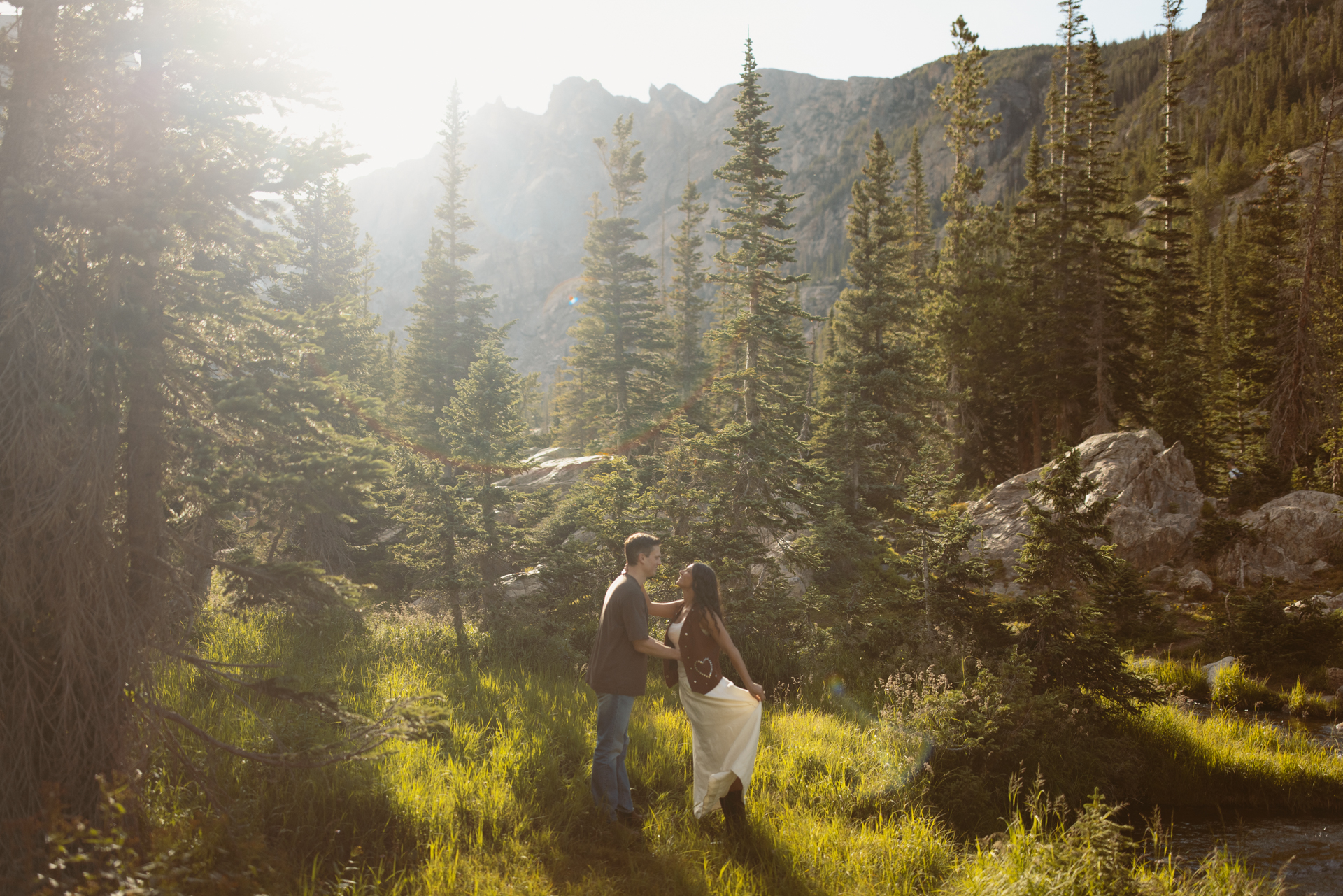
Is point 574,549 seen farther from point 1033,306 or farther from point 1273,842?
point 1033,306

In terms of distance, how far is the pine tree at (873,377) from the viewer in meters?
21.8

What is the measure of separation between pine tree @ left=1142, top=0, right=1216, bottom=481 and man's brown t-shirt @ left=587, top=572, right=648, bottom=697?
26.8 meters

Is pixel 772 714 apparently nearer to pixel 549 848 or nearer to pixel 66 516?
pixel 549 848

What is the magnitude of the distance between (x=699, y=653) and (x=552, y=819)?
1985 millimetres

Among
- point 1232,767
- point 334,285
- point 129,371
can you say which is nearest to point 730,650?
point 129,371

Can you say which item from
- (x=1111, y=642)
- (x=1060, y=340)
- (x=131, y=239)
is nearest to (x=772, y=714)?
(x=1111, y=642)

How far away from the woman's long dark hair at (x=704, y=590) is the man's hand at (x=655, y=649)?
0.46m

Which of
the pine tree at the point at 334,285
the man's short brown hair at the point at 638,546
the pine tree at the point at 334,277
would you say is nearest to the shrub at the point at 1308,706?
the man's short brown hair at the point at 638,546

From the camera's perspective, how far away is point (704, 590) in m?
6.03

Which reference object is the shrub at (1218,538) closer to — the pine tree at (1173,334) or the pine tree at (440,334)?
the pine tree at (1173,334)

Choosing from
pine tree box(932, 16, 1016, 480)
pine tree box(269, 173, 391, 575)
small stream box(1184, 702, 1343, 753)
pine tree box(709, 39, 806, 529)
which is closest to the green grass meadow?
small stream box(1184, 702, 1343, 753)

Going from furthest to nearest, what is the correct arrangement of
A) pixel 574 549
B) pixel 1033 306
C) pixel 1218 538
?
pixel 1033 306 → pixel 1218 538 → pixel 574 549

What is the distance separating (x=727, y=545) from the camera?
15.0 m

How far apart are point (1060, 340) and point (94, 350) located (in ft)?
93.0
